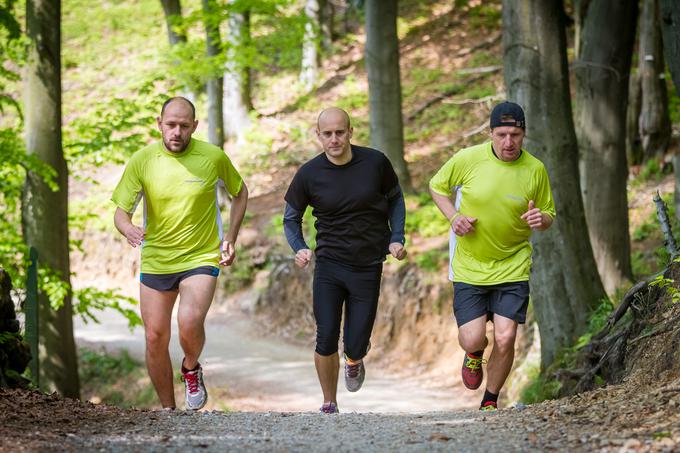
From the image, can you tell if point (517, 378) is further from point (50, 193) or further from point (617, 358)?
point (50, 193)

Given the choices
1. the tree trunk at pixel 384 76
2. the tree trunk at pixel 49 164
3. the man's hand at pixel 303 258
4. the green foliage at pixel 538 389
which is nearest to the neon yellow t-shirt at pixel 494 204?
the man's hand at pixel 303 258

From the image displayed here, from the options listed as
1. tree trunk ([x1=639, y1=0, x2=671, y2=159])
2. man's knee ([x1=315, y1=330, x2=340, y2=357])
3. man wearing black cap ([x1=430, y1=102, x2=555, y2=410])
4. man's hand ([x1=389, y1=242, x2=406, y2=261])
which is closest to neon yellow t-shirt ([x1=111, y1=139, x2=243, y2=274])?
man's knee ([x1=315, y1=330, x2=340, y2=357])

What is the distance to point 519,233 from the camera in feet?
24.6

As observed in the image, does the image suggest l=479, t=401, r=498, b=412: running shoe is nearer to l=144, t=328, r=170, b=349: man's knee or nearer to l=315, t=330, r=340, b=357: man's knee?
l=315, t=330, r=340, b=357: man's knee

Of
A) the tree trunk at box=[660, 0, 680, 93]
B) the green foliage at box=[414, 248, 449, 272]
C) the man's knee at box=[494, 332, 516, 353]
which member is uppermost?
the tree trunk at box=[660, 0, 680, 93]

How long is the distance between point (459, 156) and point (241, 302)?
14.0m

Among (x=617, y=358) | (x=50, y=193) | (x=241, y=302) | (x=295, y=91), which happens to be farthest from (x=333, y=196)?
(x=295, y=91)

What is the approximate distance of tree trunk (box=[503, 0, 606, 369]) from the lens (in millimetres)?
10852

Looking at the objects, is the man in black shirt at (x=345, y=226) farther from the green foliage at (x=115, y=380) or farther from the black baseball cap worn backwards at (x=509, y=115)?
the green foliage at (x=115, y=380)

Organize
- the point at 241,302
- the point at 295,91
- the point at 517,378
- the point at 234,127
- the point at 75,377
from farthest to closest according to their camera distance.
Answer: the point at 295,91 → the point at 234,127 → the point at 241,302 → the point at 75,377 → the point at 517,378

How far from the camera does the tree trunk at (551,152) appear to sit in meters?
10.9

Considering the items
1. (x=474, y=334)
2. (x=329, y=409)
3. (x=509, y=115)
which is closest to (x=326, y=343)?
(x=329, y=409)

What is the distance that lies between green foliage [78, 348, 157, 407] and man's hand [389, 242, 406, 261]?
9.59 meters

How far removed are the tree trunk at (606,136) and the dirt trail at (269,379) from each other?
3.03 metres
